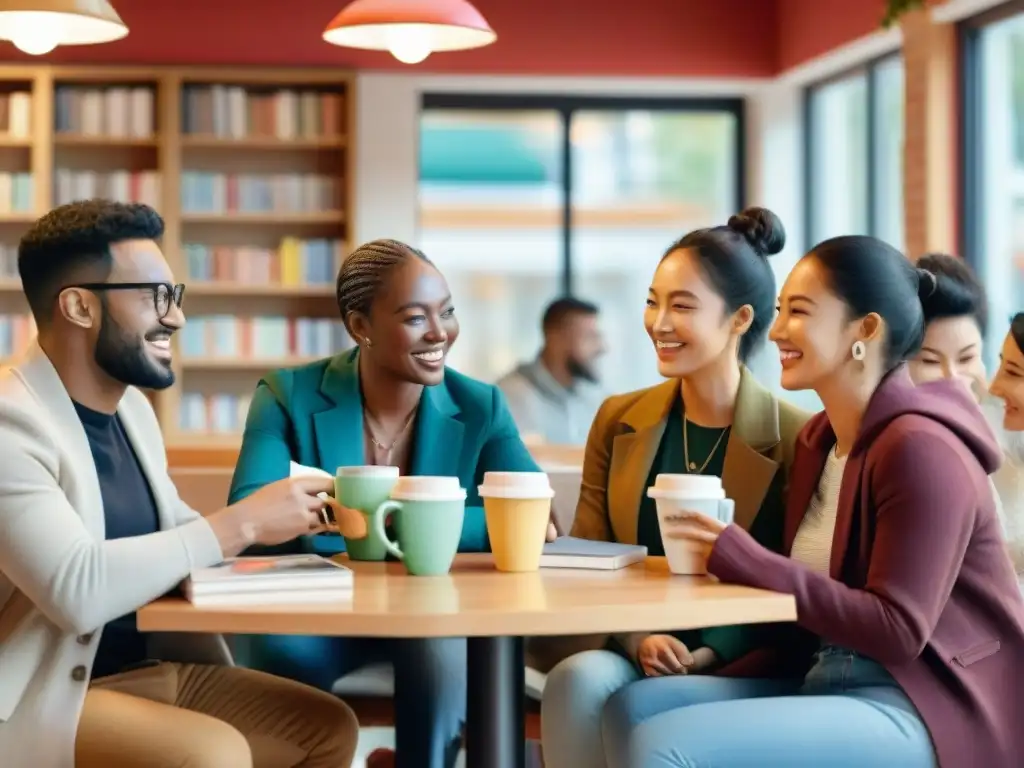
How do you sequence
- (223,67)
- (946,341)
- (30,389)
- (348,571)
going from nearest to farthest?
(348,571)
(30,389)
(946,341)
(223,67)

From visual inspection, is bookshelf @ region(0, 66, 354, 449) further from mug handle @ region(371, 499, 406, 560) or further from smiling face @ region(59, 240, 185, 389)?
mug handle @ region(371, 499, 406, 560)

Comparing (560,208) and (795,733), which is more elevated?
(560,208)

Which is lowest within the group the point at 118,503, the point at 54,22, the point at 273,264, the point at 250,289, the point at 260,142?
the point at 118,503

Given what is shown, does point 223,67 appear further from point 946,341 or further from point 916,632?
point 916,632

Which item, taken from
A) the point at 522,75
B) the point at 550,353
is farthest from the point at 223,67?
the point at 550,353

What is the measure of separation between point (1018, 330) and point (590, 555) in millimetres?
1029

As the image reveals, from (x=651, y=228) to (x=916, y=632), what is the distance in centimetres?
664

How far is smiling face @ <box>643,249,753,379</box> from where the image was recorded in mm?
2502

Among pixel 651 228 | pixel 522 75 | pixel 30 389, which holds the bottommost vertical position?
pixel 30 389

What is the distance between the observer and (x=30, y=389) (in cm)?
212

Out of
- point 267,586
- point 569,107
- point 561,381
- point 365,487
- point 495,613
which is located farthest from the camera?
point 569,107

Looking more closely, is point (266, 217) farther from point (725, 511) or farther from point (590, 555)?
point (725, 511)

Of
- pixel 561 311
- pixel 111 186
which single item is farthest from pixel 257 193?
pixel 561 311

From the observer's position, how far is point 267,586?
73.5 inches
